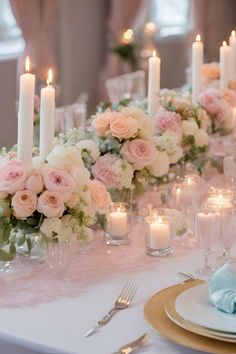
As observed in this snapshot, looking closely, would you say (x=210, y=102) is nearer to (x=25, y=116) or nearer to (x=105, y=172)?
(x=105, y=172)

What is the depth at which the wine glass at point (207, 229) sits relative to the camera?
232 centimetres

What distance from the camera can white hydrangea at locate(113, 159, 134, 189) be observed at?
103 inches

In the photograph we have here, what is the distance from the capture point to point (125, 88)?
5.69 meters

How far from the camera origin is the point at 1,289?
7.31ft

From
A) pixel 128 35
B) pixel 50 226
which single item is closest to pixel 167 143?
pixel 50 226

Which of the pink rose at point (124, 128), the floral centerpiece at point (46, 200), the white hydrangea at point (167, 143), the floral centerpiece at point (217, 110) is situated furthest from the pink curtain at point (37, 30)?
the floral centerpiece at point (46, 200)

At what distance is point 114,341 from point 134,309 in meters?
0.21

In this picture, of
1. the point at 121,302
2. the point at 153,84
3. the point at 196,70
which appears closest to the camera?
the point at 121,302

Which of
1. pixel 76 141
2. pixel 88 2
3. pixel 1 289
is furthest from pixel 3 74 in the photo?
pixel 1 289

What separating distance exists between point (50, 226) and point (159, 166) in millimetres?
575

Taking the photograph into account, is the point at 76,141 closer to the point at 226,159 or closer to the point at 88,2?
the point at 226,159

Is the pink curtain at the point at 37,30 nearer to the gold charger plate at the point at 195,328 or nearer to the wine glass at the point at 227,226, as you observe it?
the wine glass at the point at 227,226

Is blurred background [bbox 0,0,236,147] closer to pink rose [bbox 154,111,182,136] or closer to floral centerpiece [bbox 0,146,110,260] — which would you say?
pink rose [bbox 154,111,182,136]

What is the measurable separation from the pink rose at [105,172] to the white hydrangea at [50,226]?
401mm
